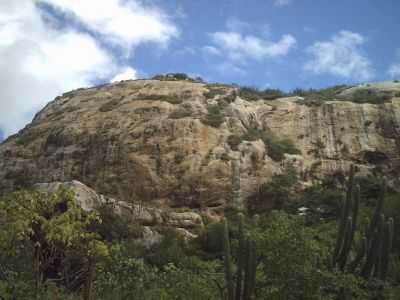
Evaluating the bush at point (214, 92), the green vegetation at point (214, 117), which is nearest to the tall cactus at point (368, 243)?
the green vegetation at point (214, 117)

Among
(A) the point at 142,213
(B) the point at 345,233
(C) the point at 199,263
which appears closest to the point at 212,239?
(A) the point at 142,213

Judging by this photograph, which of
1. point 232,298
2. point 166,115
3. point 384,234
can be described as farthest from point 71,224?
point 166,115

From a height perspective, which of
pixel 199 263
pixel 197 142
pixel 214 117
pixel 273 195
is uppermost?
pixel 214 117

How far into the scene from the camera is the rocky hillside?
1459 inches

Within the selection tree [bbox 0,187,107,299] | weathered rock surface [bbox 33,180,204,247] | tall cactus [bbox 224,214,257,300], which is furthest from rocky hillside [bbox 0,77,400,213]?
tree [bbox 0,187,107,299]

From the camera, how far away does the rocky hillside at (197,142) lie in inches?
1459

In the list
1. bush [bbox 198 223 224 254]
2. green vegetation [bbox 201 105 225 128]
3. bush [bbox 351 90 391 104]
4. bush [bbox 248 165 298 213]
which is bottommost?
bush [bbox 198 223 224 254]

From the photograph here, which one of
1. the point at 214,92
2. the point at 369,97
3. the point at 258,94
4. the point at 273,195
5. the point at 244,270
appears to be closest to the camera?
the point at 244,270

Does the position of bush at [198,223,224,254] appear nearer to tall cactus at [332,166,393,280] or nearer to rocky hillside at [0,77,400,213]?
rocky hillside at [0,77,400,213]

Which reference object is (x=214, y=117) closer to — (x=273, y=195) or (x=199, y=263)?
(x=273, y=195)

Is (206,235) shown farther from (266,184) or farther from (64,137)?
(64,137)

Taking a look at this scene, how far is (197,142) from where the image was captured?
38.8 m

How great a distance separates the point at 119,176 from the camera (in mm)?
37750

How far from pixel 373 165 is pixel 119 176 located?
1683 centimetres
